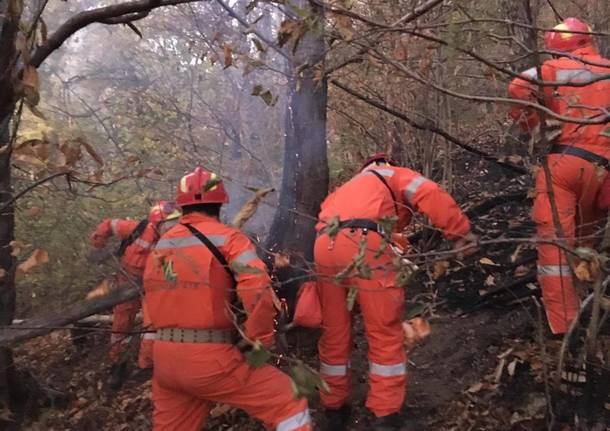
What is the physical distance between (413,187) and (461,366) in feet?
4.80

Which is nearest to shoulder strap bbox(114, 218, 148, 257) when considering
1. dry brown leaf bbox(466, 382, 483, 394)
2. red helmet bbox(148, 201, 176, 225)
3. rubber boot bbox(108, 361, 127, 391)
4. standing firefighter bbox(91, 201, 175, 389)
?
standing firefighter bbox(91, 201, 175, 389)

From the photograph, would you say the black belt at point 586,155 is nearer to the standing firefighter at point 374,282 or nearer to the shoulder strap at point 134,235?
the standing firefighter at point 374,282

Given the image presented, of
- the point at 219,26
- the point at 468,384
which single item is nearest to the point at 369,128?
the point at 468,384

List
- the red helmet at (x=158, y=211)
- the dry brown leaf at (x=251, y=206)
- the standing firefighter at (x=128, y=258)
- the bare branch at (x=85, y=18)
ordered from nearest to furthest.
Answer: the dry brown leaf at (x=251, y=206)
the bare branch at (x=85, y=18)
the red helmet at (x=158, y=211)
the standing firefighter at (x=128, y=258)

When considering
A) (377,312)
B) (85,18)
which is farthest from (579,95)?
(85,18)

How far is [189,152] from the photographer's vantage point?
10.7 m

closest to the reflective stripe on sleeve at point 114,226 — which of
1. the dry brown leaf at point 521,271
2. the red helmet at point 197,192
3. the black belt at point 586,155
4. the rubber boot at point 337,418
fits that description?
the red helmet at point 197,192

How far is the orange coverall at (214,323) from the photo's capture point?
3104mm

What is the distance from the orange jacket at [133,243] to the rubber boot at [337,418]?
2.24 metres

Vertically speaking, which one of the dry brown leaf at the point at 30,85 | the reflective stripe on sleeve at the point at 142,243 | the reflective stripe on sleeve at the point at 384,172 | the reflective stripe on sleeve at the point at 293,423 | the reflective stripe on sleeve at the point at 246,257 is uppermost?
the dry brown leaf at the point at 30,85

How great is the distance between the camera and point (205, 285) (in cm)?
311

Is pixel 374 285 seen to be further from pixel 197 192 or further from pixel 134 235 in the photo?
pixel 134 235

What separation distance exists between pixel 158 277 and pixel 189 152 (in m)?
7.76

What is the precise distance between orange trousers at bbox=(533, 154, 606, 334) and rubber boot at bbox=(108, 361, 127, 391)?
387 cm
